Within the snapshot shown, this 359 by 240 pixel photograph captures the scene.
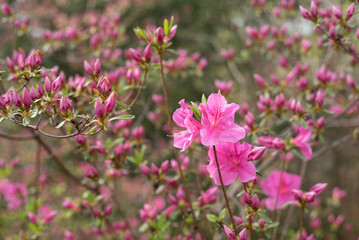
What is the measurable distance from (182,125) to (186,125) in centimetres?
8

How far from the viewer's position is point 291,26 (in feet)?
12.9

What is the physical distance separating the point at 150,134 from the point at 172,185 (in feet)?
11.6

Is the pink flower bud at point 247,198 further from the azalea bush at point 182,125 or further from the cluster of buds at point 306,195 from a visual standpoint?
the cluster of buds at point 306,195

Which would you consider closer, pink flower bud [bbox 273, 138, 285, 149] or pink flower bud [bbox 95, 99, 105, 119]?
pink flower bud [bbox 95, 99, 105, 119]

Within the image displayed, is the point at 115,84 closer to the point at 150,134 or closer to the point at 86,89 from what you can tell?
the point at 86,89

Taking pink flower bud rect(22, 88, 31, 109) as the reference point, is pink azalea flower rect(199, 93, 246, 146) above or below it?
above

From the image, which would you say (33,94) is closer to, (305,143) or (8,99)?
(8,99)

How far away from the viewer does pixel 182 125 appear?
1181mm

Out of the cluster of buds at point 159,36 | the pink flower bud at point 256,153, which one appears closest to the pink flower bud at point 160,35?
the cluster of buds at point 159,36

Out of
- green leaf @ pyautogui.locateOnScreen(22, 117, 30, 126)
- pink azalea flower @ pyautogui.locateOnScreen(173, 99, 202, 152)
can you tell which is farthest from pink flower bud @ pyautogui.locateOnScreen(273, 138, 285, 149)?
green leaf @ pyautogui.locateOnScreen(22, 117, 30, 126)

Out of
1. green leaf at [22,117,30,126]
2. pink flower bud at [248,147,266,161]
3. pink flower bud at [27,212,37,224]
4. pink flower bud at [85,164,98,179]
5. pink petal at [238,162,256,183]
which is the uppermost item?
pink flower bud at [248,147,266,161]

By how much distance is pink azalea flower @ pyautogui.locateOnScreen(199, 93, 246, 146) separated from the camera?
3.48 ft

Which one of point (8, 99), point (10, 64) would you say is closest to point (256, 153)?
point (8, 99)

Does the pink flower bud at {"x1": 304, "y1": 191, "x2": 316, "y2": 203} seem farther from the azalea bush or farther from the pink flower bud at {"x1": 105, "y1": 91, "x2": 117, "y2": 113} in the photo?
the pink flower bud at {"x1": 105, "y1": 91, "x2": 117, "y2": 113}
